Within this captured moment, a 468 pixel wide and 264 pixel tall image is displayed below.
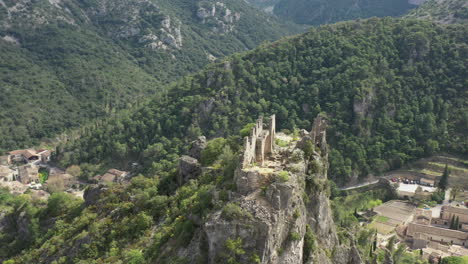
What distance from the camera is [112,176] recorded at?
96.6 meters

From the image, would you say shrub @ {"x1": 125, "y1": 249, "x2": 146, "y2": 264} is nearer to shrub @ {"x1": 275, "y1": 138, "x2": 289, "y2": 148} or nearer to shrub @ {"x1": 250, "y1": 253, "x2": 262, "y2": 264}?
shrub @ {"x1": 250, "y1": 253, "x2": 262, "y2": 264}

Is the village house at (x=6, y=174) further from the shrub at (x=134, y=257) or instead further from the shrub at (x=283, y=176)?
the shrub at (x=283, y=176)

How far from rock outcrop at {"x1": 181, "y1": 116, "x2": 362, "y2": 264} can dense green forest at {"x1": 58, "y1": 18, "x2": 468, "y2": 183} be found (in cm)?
6346

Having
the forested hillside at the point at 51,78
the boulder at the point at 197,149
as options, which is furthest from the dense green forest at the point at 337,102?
the boulder at the point at 197,149

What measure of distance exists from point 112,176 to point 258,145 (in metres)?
74.4

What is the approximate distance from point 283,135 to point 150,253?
19.8 metres

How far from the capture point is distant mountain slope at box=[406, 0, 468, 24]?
510 ft

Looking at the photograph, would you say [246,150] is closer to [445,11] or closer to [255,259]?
[255,259]

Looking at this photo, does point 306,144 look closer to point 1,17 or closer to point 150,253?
point 150,253

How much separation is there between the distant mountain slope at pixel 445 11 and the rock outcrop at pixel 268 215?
150 metres

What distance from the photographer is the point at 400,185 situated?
94.1 metres

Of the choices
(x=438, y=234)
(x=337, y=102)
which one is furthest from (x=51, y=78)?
(x=438, y=234)

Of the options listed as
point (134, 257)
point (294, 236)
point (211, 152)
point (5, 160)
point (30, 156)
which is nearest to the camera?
point (294, 236)

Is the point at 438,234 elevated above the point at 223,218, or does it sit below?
below
